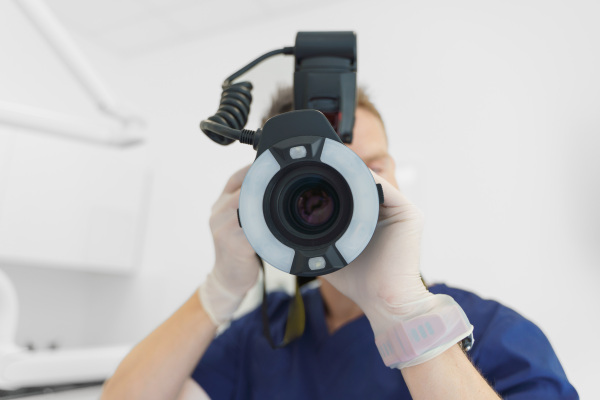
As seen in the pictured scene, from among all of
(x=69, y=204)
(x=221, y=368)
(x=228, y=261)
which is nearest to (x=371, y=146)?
(x=228, y=261)

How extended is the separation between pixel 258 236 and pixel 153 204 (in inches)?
77.0

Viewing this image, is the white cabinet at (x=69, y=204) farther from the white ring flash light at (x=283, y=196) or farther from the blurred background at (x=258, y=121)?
the white ring flash light at (x=283, y=196)

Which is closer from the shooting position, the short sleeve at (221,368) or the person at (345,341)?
the person at (345,341)

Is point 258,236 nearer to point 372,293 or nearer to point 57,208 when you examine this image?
point 372,293

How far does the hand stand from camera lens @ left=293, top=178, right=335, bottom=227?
8cm

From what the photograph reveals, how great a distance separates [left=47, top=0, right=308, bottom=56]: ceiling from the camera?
7.04 ft

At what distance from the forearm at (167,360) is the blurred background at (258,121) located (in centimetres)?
36

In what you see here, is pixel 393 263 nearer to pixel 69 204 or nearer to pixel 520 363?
pixel 520 363

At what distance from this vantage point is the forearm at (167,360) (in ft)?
2.34

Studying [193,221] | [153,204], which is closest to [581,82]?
[193,221]

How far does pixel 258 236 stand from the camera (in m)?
0.45

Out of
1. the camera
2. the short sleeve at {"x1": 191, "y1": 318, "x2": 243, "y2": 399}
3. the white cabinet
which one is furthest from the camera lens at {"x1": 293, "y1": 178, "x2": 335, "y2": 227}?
the white cabinet

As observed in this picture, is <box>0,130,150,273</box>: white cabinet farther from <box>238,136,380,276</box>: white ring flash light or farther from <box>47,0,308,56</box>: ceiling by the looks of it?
<box>238,136,380,276</box>: white ring flash light

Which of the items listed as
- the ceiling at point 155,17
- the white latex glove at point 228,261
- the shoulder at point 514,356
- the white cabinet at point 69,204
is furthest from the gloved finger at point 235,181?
the ceiling at point 155,17
